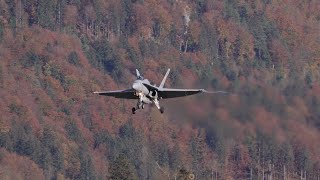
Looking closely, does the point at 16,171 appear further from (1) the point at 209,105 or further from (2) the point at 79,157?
(1) the point at 209,105

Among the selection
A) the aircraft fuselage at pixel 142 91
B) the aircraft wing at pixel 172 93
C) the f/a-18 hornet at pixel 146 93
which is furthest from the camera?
the aircraft wing at pixel 172 93

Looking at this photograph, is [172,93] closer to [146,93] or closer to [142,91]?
[146,93]

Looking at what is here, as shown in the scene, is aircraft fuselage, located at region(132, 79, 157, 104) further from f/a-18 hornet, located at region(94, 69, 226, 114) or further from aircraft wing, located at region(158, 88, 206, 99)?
aircraft wing, located at region(158, 88, 206, 99)

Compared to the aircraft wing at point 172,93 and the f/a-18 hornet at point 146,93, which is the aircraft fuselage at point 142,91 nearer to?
the f/a-18 hornet at point 146,93

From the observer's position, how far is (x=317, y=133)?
363 ft

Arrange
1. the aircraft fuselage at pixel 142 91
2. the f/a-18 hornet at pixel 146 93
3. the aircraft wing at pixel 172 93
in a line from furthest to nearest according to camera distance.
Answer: the aircraft wing at pixel 172 93, the f/a-18 hornet at pixel 146 93, the aircraft fuselage at pixel 142 91

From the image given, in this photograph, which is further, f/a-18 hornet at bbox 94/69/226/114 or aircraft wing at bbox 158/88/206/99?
aircraft wing at bbox 158/88/206/99

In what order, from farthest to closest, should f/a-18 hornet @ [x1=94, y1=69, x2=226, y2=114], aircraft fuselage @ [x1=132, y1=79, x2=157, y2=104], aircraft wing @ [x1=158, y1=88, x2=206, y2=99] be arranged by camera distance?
aircraft wing @ [x1=158, y1=88, x2=206, y2=99] < f/a-18 hornet @ [x1=94, y1=69, x2=226, y2=114] < aircraft fuselage @ [x1=132, y1=79, x2=157, y2=104]

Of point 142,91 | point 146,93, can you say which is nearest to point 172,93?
point 146,93

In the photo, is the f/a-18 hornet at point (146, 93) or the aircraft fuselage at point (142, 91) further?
the f/a-18 hornet at point (146, 93)

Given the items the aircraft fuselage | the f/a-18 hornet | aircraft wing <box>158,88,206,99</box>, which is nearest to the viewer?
the aircraft fuselage

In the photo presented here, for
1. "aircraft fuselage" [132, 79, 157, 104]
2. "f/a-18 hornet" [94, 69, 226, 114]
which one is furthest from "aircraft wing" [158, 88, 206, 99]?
"aircraft fuselage" [132, 79, 157, 104]

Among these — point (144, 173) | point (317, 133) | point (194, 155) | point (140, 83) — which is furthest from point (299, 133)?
point (194, 155)

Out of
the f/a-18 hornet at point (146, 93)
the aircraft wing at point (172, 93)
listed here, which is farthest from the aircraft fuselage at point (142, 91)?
the aircraft wing at point (172, 93)
